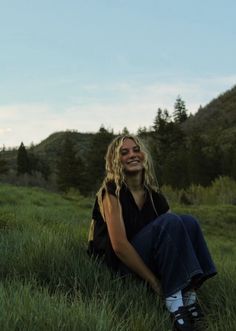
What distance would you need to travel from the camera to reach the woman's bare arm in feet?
11.9

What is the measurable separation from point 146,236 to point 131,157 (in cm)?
66

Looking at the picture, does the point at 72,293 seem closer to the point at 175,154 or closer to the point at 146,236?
the point at 146,236

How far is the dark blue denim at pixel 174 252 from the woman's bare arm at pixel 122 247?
0.23 ft

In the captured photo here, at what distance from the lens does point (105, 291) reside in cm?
352

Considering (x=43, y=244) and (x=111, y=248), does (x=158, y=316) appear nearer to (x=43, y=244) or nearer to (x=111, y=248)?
(x=111, y=248)

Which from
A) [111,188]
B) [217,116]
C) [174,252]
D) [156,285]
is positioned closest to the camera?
[174,252]

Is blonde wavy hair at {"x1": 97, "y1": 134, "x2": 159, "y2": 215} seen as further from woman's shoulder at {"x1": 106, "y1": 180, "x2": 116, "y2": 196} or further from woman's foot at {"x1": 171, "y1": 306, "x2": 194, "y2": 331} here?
woman's foot at {"x1": 171, "y1": 306, "x2": 194, "y2": 331}

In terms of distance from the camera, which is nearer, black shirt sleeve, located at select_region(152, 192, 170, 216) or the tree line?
black shirt sleeve, located at select_region(152, 192, 170, 216)

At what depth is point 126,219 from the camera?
3908mm

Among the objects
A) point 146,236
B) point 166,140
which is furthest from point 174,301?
point 166,140

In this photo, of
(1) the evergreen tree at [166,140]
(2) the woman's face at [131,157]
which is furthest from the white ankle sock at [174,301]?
(1) the evergreen tree at [166,140]

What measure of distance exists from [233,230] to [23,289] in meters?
17.0

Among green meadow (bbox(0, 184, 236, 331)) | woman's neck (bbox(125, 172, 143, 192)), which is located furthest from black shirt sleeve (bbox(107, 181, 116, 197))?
green meadow (bbox(0, 184, 236, 331))

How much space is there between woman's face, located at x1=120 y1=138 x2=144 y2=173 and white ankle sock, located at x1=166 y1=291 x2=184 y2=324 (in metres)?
1.02
